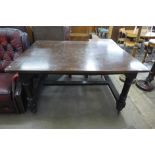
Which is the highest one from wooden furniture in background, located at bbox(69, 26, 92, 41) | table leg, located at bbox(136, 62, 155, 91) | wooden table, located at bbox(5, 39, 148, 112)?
wooden furniture in background, located at bbox(69, 26, 92, 41)

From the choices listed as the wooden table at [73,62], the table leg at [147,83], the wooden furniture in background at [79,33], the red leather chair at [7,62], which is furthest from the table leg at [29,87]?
the table leg at [147,83]

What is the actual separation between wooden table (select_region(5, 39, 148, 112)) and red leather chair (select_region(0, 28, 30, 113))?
158 mm

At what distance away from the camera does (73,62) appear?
1.44 meters

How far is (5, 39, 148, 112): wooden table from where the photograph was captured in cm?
129

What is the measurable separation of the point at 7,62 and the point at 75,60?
40.7 inches

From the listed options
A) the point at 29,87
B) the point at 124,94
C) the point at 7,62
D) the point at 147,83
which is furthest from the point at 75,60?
the point at 147,83

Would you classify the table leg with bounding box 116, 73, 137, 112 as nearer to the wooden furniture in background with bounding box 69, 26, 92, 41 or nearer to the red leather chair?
the red leather chair

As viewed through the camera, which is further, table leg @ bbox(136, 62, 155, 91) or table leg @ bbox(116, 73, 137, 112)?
table leg @ bbox(136, 62, 155, 91)

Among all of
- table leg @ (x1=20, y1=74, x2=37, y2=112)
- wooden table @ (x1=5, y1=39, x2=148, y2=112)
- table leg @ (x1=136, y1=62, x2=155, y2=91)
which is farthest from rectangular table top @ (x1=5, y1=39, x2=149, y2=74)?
table leg @ (x1=136, y1=62, x2=155, y2=91)

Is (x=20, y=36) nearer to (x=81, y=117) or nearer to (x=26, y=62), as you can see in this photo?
(x=26, y=62)

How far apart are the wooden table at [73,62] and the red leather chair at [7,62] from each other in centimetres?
16

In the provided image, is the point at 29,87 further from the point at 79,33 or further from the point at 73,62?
the point at 79,33
